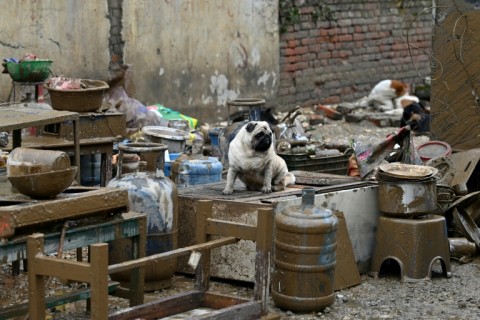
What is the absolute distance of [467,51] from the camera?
1031 centimetres

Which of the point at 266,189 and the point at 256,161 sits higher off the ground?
the point at 256,161

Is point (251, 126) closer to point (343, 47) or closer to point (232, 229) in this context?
point (232, 229)

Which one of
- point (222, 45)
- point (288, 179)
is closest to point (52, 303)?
point (288, 179)

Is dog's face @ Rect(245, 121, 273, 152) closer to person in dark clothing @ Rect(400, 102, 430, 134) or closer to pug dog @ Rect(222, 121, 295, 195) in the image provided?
pug dog @ Rect(222, 121, 295, 195)

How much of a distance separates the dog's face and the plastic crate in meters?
2.08

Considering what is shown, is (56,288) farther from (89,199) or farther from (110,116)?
(110,116)

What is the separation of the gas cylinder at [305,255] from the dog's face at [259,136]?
0.69 meters

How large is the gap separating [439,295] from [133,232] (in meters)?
2.51

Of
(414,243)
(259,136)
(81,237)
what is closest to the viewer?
(81,237)

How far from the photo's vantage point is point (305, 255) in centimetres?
698

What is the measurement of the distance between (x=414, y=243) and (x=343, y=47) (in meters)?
10.5

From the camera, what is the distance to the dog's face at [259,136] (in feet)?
24.9

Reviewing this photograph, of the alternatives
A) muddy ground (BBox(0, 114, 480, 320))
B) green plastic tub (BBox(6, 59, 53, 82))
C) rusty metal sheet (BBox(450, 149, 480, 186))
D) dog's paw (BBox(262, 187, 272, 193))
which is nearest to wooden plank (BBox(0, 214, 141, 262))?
muddy ground (BBox(0, 114, 480, 320))

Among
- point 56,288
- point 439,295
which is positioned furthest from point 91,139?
point 439,295
